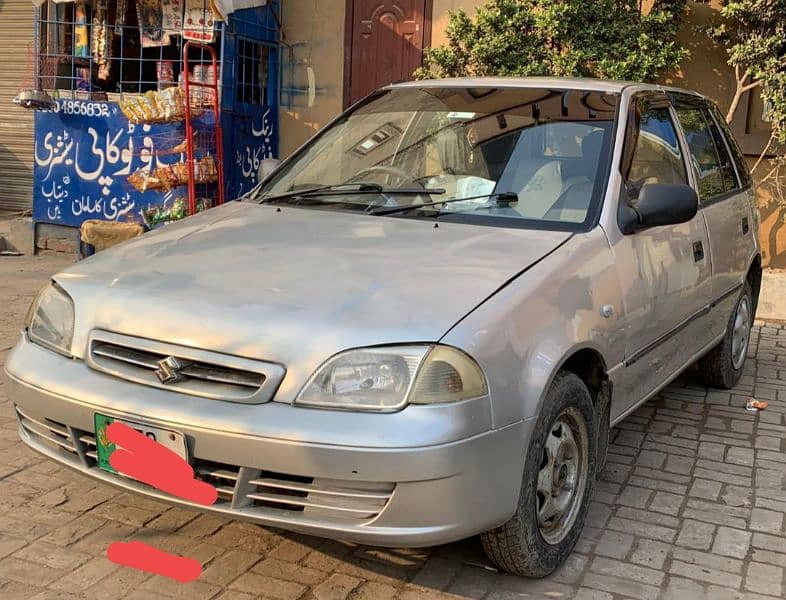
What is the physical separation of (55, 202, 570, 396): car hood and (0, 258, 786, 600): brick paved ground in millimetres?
801

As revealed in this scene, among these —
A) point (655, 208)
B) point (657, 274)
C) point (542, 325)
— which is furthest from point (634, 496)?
point (542, 325)

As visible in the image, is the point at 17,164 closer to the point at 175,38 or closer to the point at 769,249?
the point at 175,38

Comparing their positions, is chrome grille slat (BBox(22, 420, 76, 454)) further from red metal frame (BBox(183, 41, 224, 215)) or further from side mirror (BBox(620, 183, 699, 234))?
red metal frame (BBox(183, 41, 224, 215))

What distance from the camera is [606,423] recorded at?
3.39 metres

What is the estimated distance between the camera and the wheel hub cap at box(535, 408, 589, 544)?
3.01 meters

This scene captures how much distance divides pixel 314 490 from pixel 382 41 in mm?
7327

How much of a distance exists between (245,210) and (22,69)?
8301 millimetres

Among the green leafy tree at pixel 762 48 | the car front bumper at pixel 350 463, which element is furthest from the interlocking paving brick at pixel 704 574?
the green leafy tree at pixel 762 48

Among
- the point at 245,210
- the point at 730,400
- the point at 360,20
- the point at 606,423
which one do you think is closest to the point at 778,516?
the point at 606,423

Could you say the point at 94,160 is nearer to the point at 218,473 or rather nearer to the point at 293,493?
the point at 218,473

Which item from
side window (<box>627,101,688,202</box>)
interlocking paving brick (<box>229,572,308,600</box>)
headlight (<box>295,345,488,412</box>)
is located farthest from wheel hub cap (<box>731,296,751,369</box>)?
interlocking paving brick (<box>229,572,308,600</box>)

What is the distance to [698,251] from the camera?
4.21 meters

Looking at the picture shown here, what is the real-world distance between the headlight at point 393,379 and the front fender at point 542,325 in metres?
0.05

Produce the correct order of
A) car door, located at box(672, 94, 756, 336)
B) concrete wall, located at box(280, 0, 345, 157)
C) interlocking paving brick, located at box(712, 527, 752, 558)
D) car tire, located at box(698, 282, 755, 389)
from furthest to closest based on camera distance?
concrete wall, located at box(280, 0, 345, 157), car tire, located at box(698, 282, 755, 389), car door, located at box(672, 94, 756, 336), interlocking paving brick, located at box(712, 527, 752, 558)
